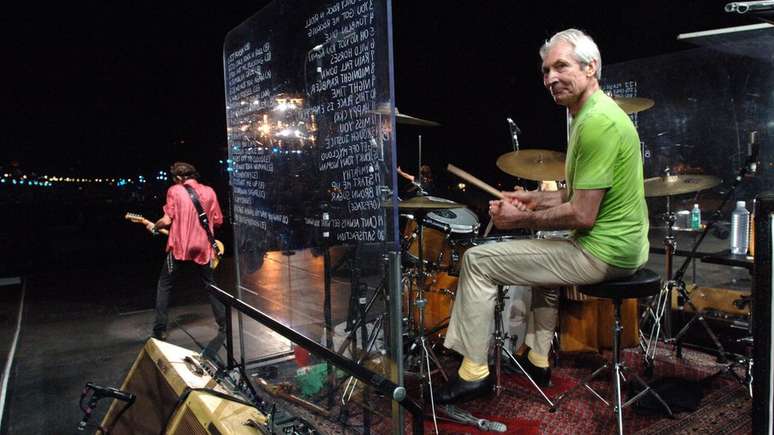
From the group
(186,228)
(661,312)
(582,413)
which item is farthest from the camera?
(186,228)

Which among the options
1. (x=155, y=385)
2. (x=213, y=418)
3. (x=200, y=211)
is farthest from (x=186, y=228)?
(x=213, y=418)

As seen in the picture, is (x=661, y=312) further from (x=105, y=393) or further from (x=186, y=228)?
(x=186, y=228)

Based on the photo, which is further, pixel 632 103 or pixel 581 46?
pixel 632 103

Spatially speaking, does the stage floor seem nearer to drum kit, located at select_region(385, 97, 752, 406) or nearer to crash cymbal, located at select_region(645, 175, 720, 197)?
drum kit, located at select_region(385, 97, 752, 406)

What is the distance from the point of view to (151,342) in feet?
10.6

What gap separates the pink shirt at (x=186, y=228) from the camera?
5.48m

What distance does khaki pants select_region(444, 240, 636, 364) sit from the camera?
214 centimetres

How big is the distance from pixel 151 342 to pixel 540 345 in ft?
8.86

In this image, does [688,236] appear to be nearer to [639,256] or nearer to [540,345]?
[540,345]

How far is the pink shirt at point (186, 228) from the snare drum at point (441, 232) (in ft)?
8.36

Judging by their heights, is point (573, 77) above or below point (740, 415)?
above

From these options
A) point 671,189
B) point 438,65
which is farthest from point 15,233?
point 671,189

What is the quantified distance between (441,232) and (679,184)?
2069mm

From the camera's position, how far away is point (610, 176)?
78.1 inches
